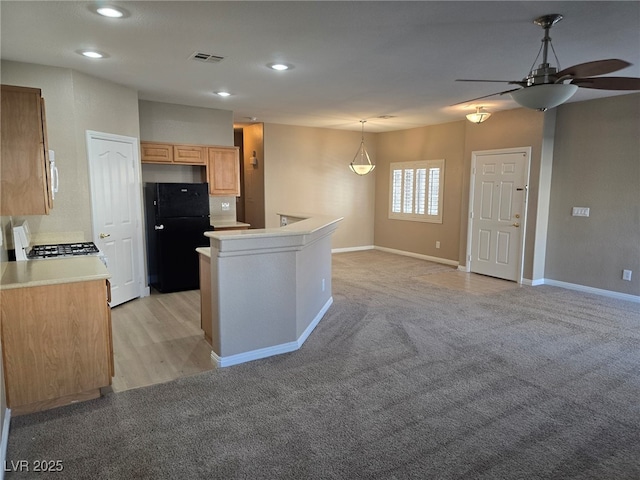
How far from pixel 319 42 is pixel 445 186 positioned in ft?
16.7

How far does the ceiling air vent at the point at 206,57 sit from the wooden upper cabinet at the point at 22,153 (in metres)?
1.35

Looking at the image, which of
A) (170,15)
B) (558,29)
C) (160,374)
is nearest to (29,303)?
(160,374)

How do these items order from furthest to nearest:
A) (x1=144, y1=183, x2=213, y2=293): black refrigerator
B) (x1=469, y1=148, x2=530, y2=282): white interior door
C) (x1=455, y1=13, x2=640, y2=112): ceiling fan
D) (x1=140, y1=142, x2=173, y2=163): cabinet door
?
(x1=469, y1=148, x2=530, y2=282): white interior door < (x1=140, y1=142, x2=173, y2=163): cabinet door < (x1=144, y1=183, x2=213, y2=293): black refrigerator < (x1=455, y1=13, x2=640, y2=112): ceiling fan

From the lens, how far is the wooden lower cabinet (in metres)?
2.49

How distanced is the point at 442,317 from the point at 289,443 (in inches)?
109

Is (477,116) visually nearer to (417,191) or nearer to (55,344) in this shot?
(417,191)

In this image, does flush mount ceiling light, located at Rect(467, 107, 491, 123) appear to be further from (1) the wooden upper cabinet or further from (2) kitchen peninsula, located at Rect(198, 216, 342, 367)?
(1) the wooden upper cabinet

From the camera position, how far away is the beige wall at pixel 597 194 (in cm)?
512

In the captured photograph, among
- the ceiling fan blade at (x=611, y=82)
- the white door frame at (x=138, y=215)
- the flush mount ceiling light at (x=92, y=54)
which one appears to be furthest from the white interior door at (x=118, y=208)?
the ceiling fan blade at (x=611, y=82)

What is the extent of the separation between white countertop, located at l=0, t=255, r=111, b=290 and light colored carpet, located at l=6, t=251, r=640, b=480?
0.87 m

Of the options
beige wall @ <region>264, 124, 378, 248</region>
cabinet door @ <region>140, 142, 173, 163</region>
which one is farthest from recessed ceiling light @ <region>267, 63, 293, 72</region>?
beige wall @ <region>264, 124, 378, 248</region>

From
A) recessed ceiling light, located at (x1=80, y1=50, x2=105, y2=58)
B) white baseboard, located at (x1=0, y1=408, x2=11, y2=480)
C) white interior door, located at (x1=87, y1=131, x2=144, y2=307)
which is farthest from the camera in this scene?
white interior door, located at (x1=87, y1=131, x2=144, y2=307)

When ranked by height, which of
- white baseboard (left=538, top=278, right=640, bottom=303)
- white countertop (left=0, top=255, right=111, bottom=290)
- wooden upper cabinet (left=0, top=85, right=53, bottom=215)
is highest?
wooden upper cabinet (left=0, top=85, right=53, bottom=215)

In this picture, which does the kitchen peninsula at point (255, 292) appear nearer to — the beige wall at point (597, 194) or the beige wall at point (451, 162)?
the beige wall at point (451, 162)
